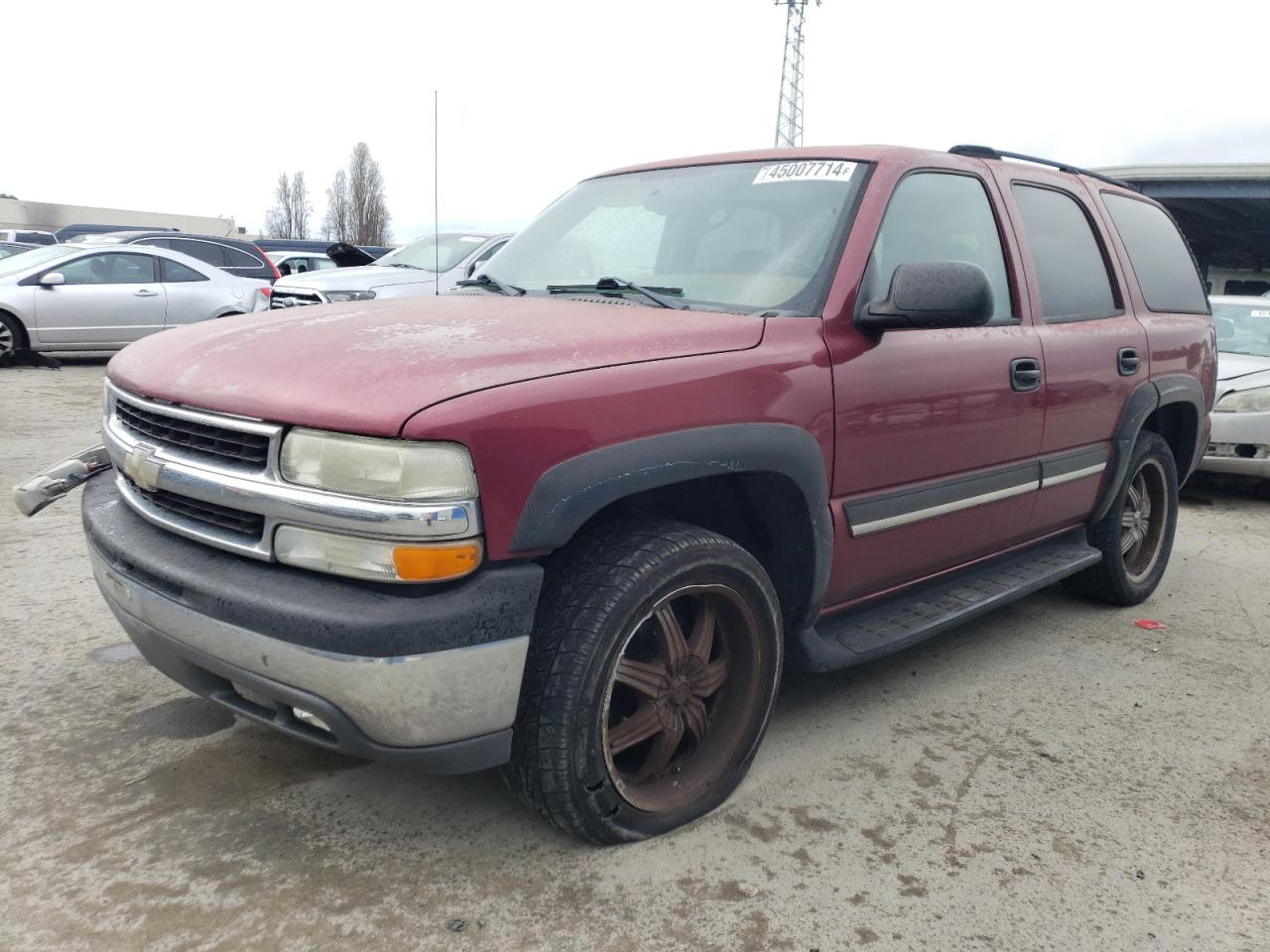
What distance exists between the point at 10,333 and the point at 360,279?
4717 millimetres

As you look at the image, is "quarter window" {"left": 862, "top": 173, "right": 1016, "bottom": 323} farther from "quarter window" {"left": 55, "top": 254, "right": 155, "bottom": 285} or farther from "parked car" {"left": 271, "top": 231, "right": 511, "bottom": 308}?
"quarter window" {"left": 55, "top": 254, "right": 155, "bottom": 285}

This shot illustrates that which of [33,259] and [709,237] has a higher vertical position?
[709,237]

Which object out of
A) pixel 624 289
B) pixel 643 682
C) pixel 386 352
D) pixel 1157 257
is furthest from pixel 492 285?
pixel 1157 257

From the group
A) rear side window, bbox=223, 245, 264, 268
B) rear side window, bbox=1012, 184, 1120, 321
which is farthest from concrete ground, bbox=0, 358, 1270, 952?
rear side window, bbox=223, 245, 264, 268

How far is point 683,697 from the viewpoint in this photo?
2613 mm

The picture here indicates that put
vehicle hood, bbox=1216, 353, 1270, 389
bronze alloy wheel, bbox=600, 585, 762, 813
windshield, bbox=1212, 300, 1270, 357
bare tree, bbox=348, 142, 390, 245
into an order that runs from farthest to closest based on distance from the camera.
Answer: bare tree, bbox=348, 142, 390, 245, windshield, bbox=1212, 300, 1270, 357, vehicle hood, bbox=1216, 353, 1270, 389, bronze alloy wheel, bbox=600, 585, 762, 813

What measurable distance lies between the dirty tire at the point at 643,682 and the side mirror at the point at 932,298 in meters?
0.81

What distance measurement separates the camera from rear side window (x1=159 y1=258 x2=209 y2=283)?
476 inches

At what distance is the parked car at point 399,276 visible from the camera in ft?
31.2

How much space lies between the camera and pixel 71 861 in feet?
7.76

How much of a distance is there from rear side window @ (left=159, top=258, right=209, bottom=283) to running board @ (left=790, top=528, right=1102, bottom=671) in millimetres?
11083

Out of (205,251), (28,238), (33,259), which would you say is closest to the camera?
(33,259)

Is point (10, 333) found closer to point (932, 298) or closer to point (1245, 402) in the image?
point (932, 298)

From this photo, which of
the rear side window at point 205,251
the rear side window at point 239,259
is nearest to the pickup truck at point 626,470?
the rear side window at point 239,259
